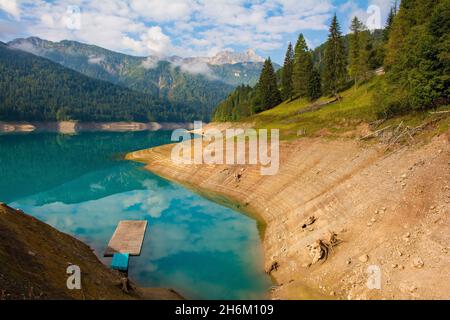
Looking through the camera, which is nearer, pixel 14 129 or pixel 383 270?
pixel 383 270

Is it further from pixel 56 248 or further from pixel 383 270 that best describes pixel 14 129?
pixel 383 270

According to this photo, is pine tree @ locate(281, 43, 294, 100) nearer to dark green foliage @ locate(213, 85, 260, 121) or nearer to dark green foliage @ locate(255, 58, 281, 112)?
dark green foliage @ locate(255, 58, 281, 112)

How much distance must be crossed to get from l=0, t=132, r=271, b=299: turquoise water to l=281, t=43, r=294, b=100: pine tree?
51.7m

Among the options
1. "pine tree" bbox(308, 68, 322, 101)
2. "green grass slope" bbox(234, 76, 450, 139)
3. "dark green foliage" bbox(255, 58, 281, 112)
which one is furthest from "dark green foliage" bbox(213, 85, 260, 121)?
"green grass slope" bbox(234, 76, 450, 139)

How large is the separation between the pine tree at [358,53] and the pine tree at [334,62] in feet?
7.86

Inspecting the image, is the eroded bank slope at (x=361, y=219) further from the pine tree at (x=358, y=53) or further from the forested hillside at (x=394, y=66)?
the pine tree at (x=358, y=53)

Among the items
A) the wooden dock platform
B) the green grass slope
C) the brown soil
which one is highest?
the green grass slope

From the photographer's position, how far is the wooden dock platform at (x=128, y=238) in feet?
105

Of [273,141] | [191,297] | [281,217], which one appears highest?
[273,141]

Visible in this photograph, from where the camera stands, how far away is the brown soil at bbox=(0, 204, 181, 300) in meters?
16.3

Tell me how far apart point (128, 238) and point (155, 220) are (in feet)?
25.0

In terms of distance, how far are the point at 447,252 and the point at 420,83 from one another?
86.8 feet
